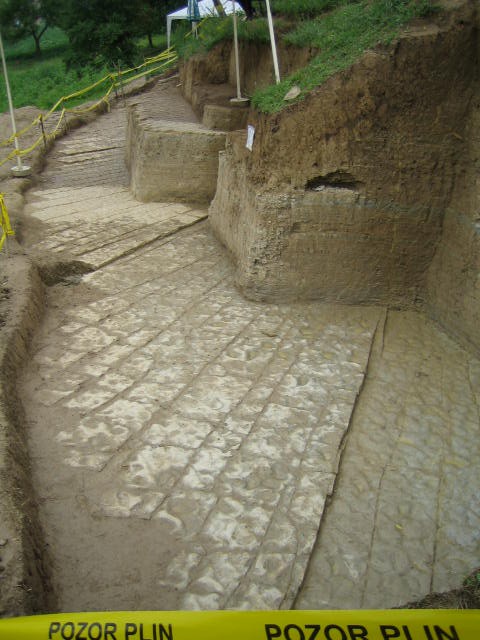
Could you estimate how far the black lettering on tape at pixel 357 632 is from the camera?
2398mm

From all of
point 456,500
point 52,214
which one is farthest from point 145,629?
point 52,214

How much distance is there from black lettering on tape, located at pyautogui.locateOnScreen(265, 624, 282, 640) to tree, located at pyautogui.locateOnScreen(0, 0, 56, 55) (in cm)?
2615

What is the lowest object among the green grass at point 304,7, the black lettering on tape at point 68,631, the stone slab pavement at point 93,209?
the black lettering on tape at point 68,631

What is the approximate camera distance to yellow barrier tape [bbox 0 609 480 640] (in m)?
2.38

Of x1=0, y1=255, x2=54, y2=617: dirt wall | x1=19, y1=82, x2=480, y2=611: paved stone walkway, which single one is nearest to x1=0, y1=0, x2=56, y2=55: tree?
x1=19, y1=82, x2=480, y2=611: paved stone walkway

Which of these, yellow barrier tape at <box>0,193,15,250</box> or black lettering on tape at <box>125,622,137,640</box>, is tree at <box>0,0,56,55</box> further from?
black lettering on tape at <box>125,622,137,640</box>

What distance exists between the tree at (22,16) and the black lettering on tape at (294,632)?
26164mm

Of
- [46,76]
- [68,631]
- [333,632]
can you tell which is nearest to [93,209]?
[68,631]

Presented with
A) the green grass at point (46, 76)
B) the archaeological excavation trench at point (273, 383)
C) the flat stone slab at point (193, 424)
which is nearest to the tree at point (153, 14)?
the green grass at point (46, 76)

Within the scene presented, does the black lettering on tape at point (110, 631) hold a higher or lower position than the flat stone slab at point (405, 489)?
higher

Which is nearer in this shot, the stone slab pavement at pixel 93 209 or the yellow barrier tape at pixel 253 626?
the yellow barrier tape at pixel 253 626

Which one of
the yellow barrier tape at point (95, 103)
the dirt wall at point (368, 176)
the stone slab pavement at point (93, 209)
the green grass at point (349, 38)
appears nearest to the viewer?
the dirt wall at point (368, 176)

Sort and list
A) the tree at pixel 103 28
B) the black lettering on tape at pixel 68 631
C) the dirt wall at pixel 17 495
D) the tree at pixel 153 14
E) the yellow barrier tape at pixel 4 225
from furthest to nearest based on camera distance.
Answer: the tree at pixel 153 14
the tree at pixel 103 28
the yellow barrier tape at pixel 4 225
the dirt wall at pixel 17 495
the black lettering on tape at pixel 68 631

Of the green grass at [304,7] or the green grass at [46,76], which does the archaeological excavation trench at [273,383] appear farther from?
the green grass at [46,76]
